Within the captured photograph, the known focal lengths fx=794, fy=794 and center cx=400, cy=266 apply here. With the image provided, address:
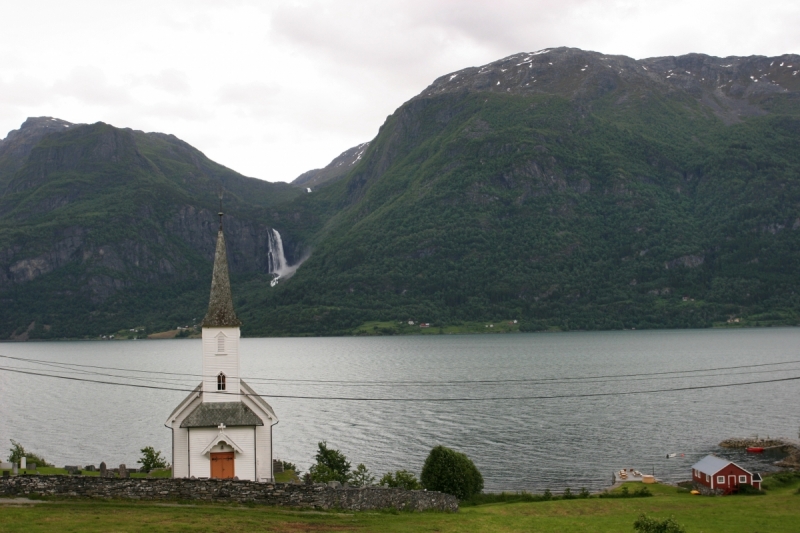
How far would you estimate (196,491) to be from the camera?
2689 cm

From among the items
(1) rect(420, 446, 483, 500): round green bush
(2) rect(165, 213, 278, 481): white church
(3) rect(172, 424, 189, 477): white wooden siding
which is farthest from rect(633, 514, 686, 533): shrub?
(3) rect(172, 424, 189, 477): white wooden siding

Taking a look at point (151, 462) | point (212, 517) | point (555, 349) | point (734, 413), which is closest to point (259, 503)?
point (212, 517)

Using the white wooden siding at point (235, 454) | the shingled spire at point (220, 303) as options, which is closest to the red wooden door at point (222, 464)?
the white wooden siding at point (235, 454)

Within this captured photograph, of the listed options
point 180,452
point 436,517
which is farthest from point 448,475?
point 180,452

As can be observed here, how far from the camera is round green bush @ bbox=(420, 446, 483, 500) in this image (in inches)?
1673

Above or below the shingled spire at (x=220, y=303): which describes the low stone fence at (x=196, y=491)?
below

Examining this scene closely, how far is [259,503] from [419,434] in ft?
162

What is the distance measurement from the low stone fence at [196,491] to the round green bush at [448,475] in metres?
14.3

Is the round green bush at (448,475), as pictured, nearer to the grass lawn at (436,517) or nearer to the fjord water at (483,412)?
the grass lawn at (436,517)

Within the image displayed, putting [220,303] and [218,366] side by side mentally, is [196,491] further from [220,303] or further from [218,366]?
[220,303]

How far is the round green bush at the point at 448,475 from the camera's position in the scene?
139 feet

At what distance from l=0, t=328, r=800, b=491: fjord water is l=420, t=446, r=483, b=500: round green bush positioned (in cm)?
983

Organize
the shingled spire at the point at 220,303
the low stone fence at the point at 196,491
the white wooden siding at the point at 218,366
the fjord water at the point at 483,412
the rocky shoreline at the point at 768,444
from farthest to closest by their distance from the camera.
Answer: the rocky shoreline at the point at 768,444, the fjord water at the point at 483,412, the shingled spire at the point at 220,303, the white wooden siding at the point at 218,366, the low stone fence at the point at 196,491

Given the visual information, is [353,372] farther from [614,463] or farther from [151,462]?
[151,462]
